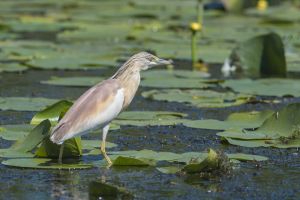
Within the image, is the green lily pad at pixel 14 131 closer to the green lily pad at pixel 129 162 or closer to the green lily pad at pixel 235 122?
the green lily pad at pixel 129 162

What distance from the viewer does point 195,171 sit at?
629 cm

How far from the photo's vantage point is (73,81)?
32.7 ft

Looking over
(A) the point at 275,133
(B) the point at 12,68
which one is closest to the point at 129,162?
(A) the point at 275,133

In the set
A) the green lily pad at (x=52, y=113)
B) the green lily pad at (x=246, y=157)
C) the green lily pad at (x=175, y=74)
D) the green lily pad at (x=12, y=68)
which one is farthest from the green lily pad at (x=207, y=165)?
the green lily pad at (x=12, y=68)

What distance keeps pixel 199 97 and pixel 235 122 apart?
4.20 ft

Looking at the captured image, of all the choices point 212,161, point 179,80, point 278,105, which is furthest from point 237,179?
point 179,80

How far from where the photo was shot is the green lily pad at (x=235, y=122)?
25.3ft

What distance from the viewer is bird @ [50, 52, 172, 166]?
632cm

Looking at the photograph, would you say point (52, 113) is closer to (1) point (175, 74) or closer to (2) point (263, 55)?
(1) point (175, 74)

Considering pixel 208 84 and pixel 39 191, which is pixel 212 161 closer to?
pixel 39 191

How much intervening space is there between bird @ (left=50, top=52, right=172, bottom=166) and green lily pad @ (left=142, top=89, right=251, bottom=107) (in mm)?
2080

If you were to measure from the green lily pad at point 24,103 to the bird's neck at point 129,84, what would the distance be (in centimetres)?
176

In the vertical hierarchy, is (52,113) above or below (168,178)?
above

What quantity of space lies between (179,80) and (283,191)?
4.15 meters
